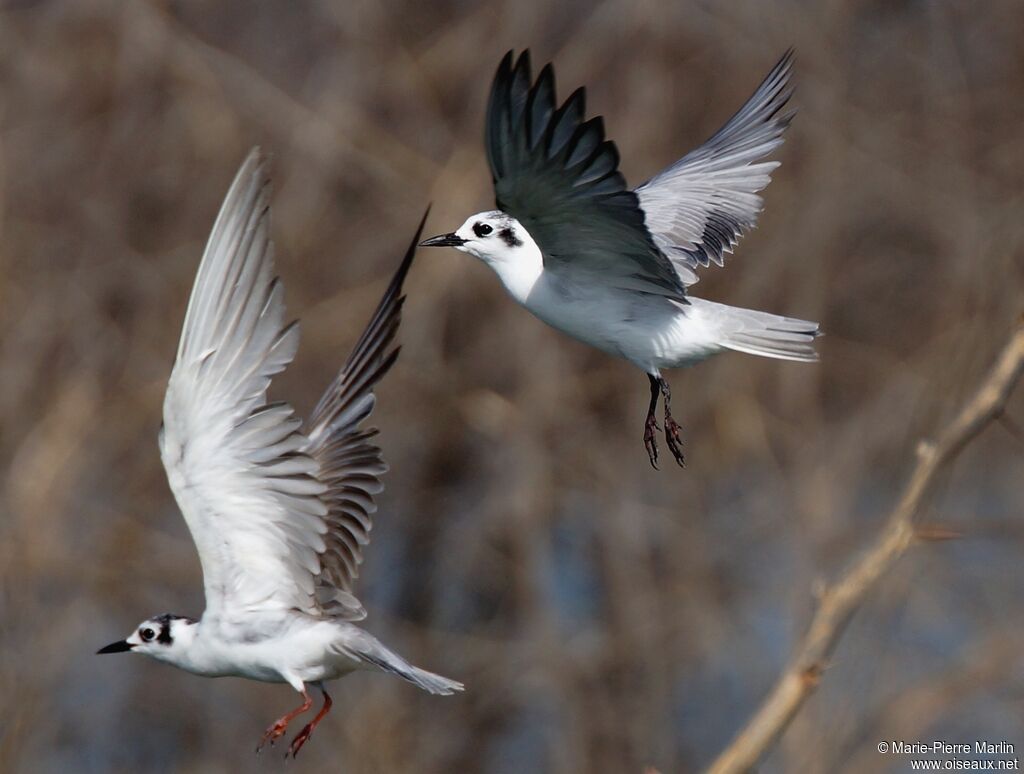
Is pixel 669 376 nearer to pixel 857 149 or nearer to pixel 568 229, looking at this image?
pixel 857 149

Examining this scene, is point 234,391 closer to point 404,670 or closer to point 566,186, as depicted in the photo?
point 404,670

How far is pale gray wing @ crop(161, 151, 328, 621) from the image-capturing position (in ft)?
12.0

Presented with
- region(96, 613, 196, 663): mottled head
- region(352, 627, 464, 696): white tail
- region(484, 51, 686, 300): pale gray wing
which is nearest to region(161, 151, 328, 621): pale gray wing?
region(96, 613, 196, 663): mottled head

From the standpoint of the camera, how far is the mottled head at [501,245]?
381 centimetres

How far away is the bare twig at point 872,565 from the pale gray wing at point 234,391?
1554mm

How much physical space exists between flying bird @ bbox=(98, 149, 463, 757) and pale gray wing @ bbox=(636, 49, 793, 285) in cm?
88

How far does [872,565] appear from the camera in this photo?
7.66 ft

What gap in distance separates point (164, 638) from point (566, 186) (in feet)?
4.90

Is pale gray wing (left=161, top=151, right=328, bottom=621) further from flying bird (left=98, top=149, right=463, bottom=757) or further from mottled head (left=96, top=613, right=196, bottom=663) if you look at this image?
mottled head (left=96, top=613, right=196, bottom=663)

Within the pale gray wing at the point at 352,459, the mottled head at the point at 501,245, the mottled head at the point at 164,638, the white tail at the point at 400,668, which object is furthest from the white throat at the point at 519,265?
the mottled head at the point at 164,638

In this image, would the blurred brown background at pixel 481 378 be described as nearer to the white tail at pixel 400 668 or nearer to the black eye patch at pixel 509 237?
the black eye patch at pixel 509 237

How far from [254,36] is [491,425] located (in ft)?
9.99

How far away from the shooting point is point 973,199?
8859 mm

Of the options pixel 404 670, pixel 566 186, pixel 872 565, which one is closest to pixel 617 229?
pixel 566 186
